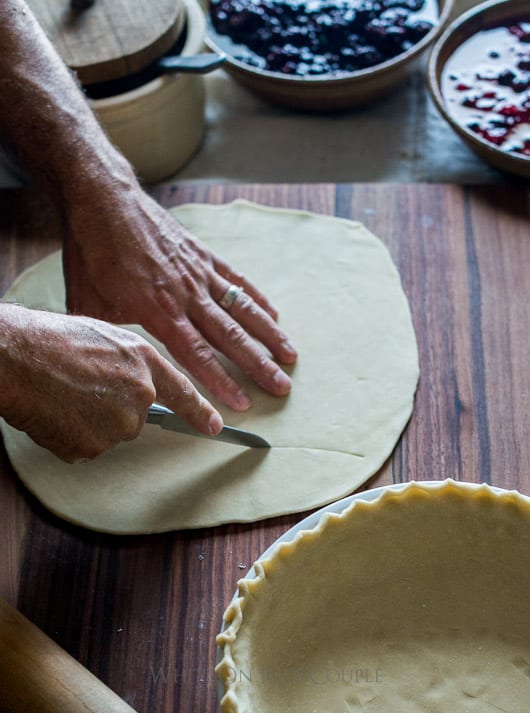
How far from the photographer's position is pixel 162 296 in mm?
1256

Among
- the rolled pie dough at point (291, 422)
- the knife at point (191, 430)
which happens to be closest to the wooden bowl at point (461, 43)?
the rolled pie dough at point (291, 422)

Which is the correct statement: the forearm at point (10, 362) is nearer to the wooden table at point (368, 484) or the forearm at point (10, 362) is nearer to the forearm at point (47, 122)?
the wooden table at point (368, 484)

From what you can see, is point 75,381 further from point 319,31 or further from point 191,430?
point 319,31

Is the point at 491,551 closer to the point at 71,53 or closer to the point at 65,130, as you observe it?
the point at 65,130

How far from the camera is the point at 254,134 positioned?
6.03 ft

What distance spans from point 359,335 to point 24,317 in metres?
0.54

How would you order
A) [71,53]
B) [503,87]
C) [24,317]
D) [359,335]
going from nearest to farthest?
[24,317]
[359,335]
[71,53]
[503,87]

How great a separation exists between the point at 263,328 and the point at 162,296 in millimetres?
160

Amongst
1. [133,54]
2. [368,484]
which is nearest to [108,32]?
[133,54]

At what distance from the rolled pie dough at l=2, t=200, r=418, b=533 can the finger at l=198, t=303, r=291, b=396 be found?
0.08ft

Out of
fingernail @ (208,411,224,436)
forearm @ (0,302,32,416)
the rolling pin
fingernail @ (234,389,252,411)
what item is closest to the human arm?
fingernail @ (234,389,252,411)

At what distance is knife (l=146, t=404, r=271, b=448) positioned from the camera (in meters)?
1.12

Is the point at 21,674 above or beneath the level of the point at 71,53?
beneath

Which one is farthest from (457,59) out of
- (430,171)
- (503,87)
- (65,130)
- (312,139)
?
(65,130)
